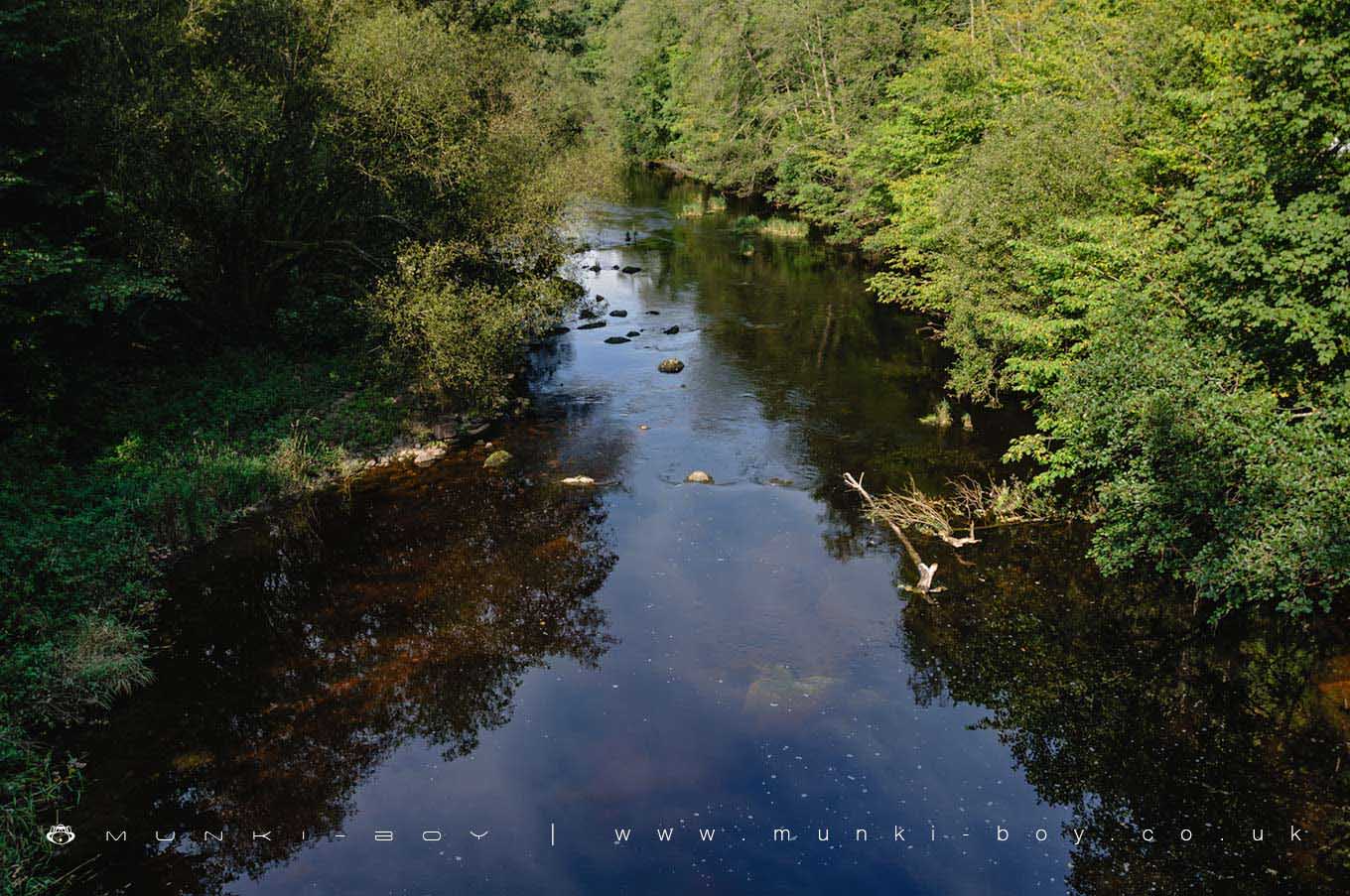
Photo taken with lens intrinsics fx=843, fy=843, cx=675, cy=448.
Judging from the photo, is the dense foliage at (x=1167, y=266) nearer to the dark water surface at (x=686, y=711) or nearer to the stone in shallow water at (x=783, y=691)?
the dark water surface at (x=686, y=711)

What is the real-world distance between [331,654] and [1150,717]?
15.6 meters

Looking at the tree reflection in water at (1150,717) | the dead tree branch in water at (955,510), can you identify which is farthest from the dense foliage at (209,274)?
the tree reflection in water at (1150,717)

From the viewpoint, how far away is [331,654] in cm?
1709

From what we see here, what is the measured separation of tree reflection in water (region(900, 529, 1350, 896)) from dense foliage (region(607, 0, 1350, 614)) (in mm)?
1334

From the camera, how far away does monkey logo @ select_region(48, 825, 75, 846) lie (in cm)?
1238

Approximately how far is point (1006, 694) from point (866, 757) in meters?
3.48

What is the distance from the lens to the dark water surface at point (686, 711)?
1251cm

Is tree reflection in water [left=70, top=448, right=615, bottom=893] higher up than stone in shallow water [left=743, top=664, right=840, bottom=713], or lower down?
lower down

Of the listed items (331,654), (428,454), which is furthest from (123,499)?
(428,454)

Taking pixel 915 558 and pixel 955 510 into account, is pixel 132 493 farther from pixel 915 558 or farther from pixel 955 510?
pixel 955 510

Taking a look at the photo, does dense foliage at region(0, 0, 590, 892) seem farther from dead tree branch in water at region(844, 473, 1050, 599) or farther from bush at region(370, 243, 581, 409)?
dead tree branch in water at region(844, 473, 1050, 599)

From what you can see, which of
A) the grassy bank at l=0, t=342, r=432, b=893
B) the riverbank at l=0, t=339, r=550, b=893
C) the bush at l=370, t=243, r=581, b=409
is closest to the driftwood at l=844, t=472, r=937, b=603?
the bush at l=370, t=243, r=581, b=409

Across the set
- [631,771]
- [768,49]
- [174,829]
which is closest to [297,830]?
[174,829]

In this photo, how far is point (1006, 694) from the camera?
16.0 metres
